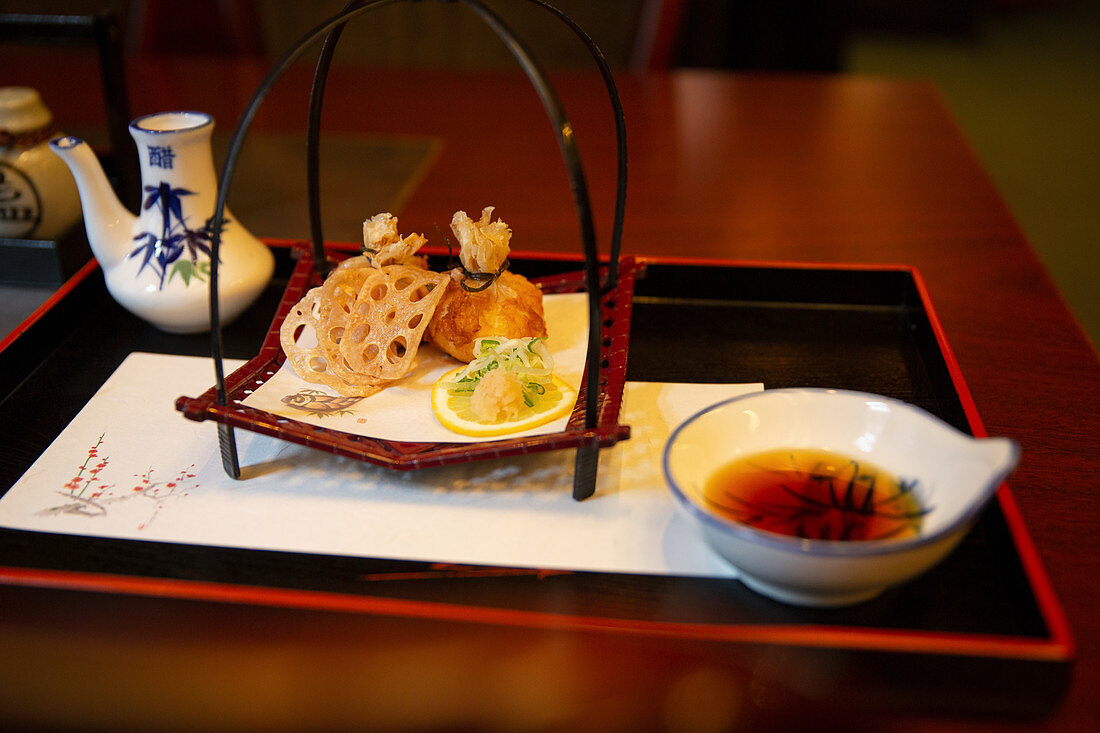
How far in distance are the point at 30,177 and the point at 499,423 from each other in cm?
78

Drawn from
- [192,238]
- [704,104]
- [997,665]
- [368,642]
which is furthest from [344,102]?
[997,665]

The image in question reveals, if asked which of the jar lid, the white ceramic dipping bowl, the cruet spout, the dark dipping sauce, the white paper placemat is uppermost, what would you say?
the jar lid

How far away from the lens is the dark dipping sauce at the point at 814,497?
2.25ft

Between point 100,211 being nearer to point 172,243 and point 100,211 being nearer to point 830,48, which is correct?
point 172,243

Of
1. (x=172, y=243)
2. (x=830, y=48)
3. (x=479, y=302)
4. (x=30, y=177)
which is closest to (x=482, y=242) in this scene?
(x=479, y=302)

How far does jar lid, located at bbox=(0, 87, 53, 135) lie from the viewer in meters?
1.15

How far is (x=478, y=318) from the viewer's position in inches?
36.2

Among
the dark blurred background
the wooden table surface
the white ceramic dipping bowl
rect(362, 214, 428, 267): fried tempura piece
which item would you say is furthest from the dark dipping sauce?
the dark blurred background

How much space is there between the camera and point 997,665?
61 centimetres

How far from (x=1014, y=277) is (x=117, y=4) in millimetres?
2928

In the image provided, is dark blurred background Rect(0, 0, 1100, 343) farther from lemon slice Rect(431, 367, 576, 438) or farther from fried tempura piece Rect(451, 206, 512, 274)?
lemon slice Rect(431, 367, 576, 438)

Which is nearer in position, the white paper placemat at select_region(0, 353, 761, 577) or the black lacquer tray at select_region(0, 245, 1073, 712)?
the black lacquer tray at select_region(0, 245, 1073, 712)

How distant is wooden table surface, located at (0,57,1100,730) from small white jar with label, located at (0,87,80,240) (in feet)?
1.42

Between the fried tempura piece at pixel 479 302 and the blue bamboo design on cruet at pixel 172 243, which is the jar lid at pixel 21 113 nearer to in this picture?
the blue bamboo design on cruet at pixel 172 243
